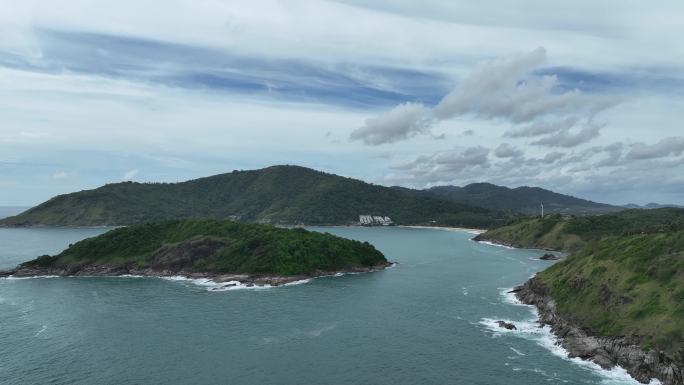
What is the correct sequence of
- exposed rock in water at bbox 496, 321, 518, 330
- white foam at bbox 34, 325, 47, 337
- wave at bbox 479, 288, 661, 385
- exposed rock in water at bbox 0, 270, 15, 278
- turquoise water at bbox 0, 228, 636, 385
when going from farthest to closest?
exposed rock in water at bbox 0, 270, 15, 278, white foam at bbox 34, 325, 47, 337, exposed rock in water at bbox 496, 321, 518, 330, turquoise water at bbox 0, 228, 636, 385, wave at bbox 479, 288, 661, 385

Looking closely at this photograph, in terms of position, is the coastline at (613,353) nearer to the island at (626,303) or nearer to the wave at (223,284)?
the island at (626,303)

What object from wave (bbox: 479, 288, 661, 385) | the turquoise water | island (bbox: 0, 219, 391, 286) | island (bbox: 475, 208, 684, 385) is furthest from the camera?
island (bbox: 0, 219, 391, 286)

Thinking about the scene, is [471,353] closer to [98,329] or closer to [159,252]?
[98,329]

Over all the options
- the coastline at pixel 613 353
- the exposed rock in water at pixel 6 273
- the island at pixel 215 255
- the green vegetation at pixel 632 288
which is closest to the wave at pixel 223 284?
the island at pixel 215 255

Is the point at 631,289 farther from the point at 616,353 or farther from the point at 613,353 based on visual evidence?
the point at 616,353

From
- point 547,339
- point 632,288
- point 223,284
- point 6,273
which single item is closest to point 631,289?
point 632,288

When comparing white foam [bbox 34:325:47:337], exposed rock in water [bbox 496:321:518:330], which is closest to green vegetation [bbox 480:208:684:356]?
exposed rock in water [bbox 496:321:518:330]

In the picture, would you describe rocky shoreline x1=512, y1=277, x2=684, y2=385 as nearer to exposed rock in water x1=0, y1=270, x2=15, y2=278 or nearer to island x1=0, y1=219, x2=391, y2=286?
island x1=0, y1=219, x2=391, y2=286
